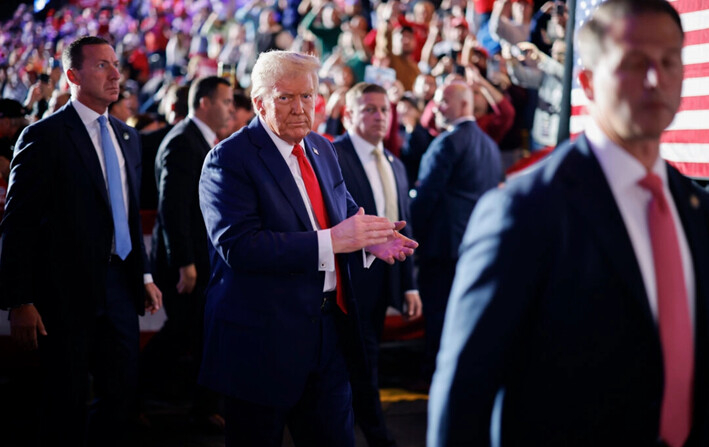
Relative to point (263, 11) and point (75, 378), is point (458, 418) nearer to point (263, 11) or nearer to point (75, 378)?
point (75, 378)

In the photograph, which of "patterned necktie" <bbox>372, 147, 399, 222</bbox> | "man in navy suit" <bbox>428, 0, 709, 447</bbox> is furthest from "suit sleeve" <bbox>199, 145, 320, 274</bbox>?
"patterned necktie" <bbox>372, 147, 399, 222</bbox>

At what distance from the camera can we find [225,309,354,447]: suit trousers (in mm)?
3123

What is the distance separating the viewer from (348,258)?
13.4 feet

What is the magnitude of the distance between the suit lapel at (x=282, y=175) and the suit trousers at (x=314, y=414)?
40 cm

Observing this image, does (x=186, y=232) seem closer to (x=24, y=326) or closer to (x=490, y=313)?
(x=24, y=326)

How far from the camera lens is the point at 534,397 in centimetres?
175

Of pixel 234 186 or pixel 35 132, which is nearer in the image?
pixel 234 186

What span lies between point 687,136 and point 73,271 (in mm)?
2746

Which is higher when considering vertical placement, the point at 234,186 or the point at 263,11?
the point at 263,11

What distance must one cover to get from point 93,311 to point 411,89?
6904 millimetres

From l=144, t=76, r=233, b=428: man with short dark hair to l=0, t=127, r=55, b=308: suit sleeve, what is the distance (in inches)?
48.1

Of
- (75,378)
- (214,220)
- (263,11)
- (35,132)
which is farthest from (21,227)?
(263,11)

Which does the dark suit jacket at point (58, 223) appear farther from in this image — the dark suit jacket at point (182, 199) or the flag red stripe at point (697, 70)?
the flag red stripe at point (697, 70)

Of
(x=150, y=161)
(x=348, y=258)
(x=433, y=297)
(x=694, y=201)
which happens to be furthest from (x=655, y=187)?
(x=150, y=161)
